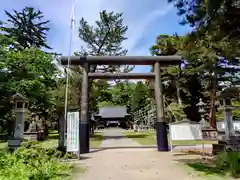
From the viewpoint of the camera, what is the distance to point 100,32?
2334 centimetres

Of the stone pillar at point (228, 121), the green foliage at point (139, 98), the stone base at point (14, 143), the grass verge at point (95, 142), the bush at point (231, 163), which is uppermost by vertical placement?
the green foliage at point (139, 98)

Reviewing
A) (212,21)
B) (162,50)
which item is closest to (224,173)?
(212,21)

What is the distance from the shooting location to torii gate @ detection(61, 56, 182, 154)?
11648 millimetres

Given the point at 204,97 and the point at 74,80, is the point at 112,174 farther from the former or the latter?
the point at 204,97

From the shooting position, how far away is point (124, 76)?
13.0 meters

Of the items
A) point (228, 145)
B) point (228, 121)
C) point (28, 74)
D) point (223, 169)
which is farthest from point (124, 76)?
point (28, 74)

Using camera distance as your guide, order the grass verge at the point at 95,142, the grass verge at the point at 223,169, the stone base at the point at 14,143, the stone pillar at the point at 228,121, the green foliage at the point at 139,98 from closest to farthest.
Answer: the grass verge at the point at 223,169, the stone base at the point at 14,143, the stone pillar at the point at 228,121, the grass verge at the point at 95,142, the green foliage at the point at 139,98

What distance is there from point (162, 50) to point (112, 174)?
2327 centimetres

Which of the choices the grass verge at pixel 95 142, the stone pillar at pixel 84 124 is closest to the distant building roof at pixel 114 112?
the grass verge at pixel 95 142

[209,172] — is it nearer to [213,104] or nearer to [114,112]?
[213,104]

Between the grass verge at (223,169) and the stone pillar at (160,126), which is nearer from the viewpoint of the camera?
the grass verge at (223,169)

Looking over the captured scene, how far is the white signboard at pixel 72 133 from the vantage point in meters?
9.66

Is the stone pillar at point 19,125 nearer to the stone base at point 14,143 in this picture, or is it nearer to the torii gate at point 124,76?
the stone base at point 14,143

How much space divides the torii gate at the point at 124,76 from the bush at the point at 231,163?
4668 mm
